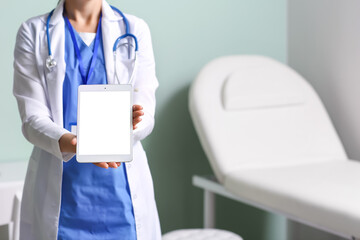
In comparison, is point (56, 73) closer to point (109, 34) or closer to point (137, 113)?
point (109, 34)

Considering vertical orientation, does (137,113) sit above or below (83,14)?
below

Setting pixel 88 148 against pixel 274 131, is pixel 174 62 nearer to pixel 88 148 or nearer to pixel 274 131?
pixel 274 131

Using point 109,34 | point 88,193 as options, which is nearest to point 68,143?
point 88,193

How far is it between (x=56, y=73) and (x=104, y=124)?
0.24 metres

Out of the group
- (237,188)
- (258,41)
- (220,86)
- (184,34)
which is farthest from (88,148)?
(258,41)

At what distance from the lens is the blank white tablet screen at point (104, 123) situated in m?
1.09

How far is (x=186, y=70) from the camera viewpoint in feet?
8.32

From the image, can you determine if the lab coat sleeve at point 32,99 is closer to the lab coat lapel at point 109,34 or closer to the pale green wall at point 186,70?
the lab coat lapel at point 109,34

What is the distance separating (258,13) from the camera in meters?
2.74

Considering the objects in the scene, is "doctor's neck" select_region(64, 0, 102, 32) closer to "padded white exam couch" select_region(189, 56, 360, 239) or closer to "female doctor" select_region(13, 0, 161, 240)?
"female doctor" select_region(13, 0, 161, 240)

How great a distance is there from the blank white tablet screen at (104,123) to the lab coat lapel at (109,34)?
177 millimetres

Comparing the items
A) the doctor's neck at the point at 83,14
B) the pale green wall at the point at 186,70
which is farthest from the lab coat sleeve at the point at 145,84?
the pale green wall at the point at 186,70

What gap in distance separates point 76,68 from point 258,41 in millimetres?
1638

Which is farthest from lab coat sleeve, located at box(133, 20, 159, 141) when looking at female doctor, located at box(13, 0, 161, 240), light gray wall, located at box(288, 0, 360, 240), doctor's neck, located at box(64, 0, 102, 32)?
light gray wall, located at box(288, 0, 360, 240)
